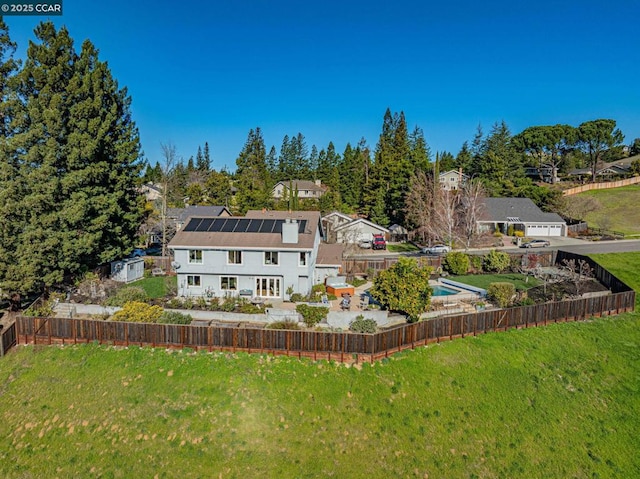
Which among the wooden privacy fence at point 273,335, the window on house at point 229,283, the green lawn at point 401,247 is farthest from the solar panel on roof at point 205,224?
the green lawn at point 401,247

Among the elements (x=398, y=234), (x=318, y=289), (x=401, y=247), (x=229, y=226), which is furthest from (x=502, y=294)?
(x=398, y=234)

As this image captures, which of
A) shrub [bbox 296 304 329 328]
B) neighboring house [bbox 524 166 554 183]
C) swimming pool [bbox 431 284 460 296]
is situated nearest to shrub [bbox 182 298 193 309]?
shrub [bbox 296 304 329 328]

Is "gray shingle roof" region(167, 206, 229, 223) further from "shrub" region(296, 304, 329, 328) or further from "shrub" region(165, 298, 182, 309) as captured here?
"shrub" region(296, 304, 329, 328)

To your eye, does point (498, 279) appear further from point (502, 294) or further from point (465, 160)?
point (465, 160)

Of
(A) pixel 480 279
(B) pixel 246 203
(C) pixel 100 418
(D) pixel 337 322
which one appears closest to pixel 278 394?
(D) pixel 337 322

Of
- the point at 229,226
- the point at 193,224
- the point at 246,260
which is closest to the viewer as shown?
the point at 246,260

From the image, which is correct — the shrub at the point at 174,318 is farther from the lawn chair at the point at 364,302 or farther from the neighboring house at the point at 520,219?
the neighboring house at the point at 520,219
